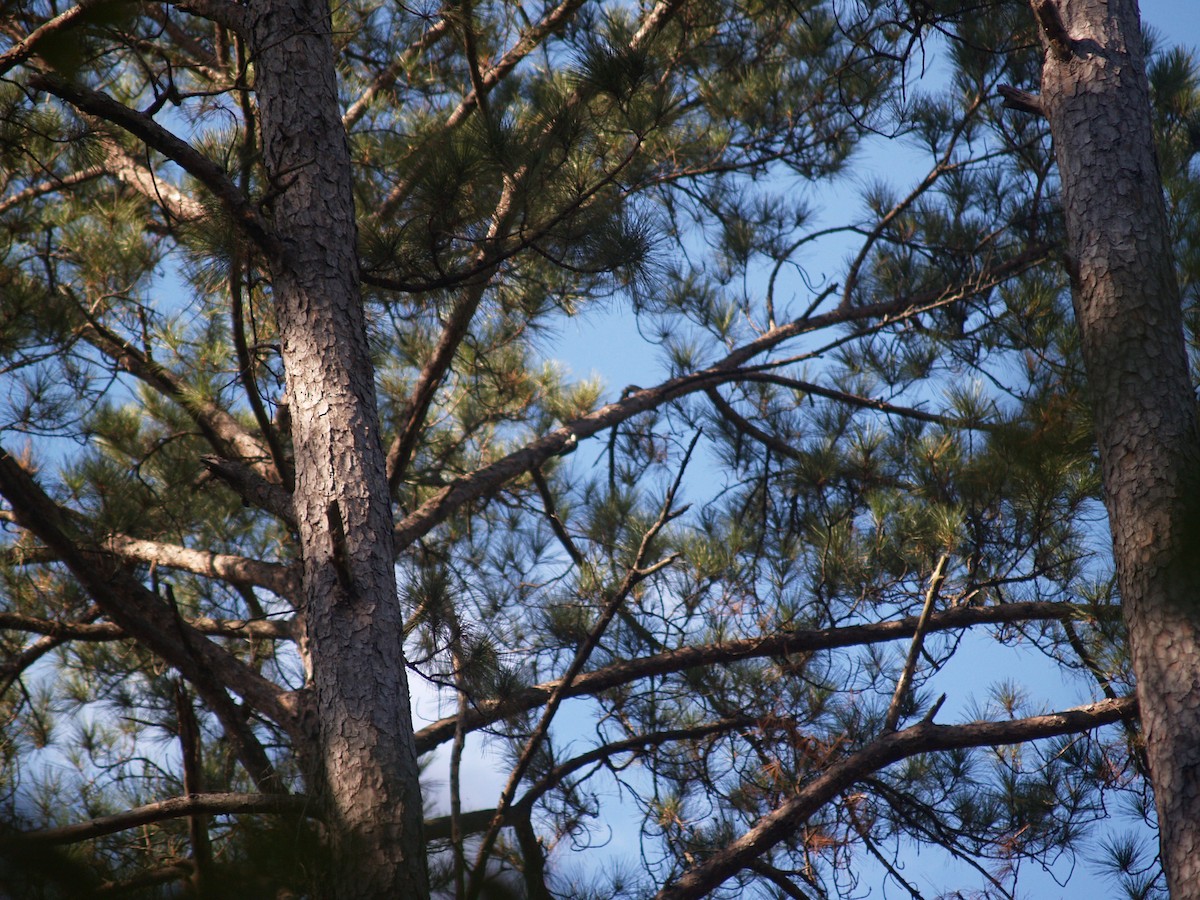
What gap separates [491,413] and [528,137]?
1662 mm

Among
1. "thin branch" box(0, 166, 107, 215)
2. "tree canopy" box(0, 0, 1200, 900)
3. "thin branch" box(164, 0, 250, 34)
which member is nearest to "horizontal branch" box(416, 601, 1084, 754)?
"tree canopy" box(0, 0, 1200, 900)

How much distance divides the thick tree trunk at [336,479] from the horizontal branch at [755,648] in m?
0.99

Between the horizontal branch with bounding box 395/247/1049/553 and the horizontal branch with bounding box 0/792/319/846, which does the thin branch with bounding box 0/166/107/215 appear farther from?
the horizontal branch with bounding box 0/792/319/846

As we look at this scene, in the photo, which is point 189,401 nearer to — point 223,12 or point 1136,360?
point 223,12

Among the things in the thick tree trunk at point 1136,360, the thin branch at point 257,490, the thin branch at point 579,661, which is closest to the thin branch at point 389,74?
the thin branch at point 257,490

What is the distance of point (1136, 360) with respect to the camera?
2.12 m

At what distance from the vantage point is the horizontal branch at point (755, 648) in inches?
113

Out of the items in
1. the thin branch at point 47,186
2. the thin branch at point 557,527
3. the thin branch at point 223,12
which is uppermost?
the thin branch at point 47,186

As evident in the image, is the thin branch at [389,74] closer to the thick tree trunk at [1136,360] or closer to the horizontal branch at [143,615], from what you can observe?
the horizontal branch at [143,615]

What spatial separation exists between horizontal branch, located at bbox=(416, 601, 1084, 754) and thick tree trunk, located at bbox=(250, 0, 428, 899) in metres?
0.99

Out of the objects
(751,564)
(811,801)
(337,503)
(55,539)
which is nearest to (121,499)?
(55,539)

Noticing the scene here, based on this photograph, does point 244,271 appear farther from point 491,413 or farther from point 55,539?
point 491,413

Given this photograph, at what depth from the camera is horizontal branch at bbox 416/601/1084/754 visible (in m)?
2.86

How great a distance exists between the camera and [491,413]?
3947 mm
